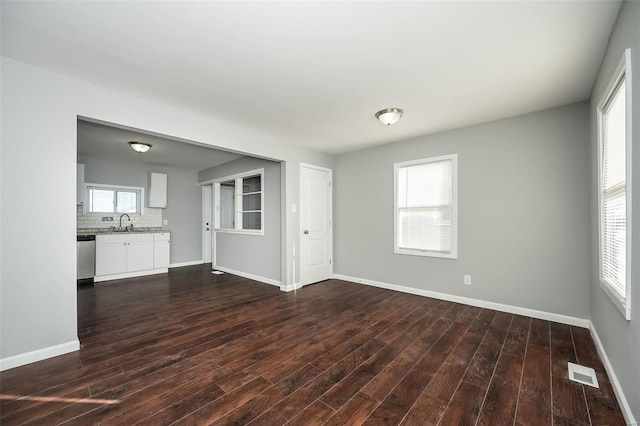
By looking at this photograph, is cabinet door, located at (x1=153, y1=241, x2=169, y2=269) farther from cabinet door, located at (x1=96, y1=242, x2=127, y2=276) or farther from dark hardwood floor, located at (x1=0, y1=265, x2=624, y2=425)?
dark hardwood floor, located at (x1=0, y1=265, x2=624, y2=425)

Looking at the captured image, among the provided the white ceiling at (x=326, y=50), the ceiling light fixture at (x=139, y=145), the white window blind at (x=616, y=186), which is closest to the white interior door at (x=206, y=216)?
the ceiling light fixture at (x=139, y=145)

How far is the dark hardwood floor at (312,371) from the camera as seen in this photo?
173 centimetres

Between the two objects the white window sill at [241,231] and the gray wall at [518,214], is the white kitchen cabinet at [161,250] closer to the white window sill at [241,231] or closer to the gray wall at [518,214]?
the white window sill at [241,231]

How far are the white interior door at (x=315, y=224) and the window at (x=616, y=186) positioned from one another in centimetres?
381

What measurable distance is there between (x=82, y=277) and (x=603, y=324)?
742 cm

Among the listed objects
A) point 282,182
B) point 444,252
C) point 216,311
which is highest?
point 282,182

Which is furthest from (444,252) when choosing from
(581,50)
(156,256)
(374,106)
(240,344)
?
(156,256)

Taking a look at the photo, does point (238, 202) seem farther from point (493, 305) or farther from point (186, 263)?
point (493, 305)

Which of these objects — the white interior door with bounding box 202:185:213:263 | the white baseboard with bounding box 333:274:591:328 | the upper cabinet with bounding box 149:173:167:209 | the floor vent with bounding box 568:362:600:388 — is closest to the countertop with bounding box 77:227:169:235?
the upper cabinet with bounding box 149:173:167:209

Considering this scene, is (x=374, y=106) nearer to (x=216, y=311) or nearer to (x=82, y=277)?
(x=216, y=311)

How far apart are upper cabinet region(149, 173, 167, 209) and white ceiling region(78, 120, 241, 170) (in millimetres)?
325

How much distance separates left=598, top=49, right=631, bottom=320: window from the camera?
163 centimetres

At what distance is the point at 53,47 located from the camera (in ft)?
6.95

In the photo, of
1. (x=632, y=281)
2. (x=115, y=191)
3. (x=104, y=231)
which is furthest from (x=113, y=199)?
(x=632, y=281)
